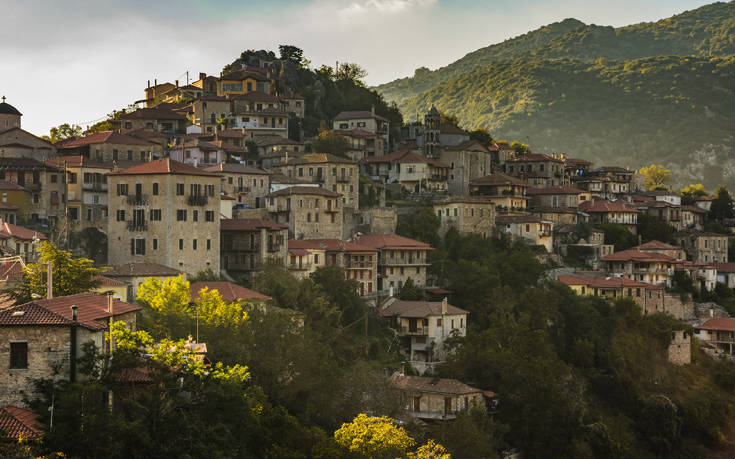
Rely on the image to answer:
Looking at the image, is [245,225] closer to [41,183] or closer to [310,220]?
[310,220]

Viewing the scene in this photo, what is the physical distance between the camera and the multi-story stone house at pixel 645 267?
8519 centimetres

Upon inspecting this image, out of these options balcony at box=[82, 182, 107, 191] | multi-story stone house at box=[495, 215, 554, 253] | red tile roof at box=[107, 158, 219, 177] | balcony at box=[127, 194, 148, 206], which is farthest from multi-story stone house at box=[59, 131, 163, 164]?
multi-story stone house at box=[495, 215, 554, 253]

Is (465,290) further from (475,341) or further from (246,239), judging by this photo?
(246,239)

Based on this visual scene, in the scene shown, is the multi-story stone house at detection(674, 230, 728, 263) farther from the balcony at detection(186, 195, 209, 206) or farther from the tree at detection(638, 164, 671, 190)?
the balcony at detection(186, 195, 209, 206)

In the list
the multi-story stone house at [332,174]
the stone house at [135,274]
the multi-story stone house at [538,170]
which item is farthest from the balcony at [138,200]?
the multi-story stone house at [538,170]

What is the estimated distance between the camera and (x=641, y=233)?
97062 mm

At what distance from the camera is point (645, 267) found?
85.6 m

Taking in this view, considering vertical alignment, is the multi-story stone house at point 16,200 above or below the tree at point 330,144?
below

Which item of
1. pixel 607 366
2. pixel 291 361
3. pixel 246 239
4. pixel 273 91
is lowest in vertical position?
pixel 607 366

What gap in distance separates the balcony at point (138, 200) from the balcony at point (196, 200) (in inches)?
107

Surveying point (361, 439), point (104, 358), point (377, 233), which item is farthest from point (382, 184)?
point (104, 358)

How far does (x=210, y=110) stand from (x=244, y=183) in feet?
75.2

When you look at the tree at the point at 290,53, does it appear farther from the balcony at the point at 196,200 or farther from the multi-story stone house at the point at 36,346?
the multi-story stone house at the point at 36,346

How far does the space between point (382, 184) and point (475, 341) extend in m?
28.3
